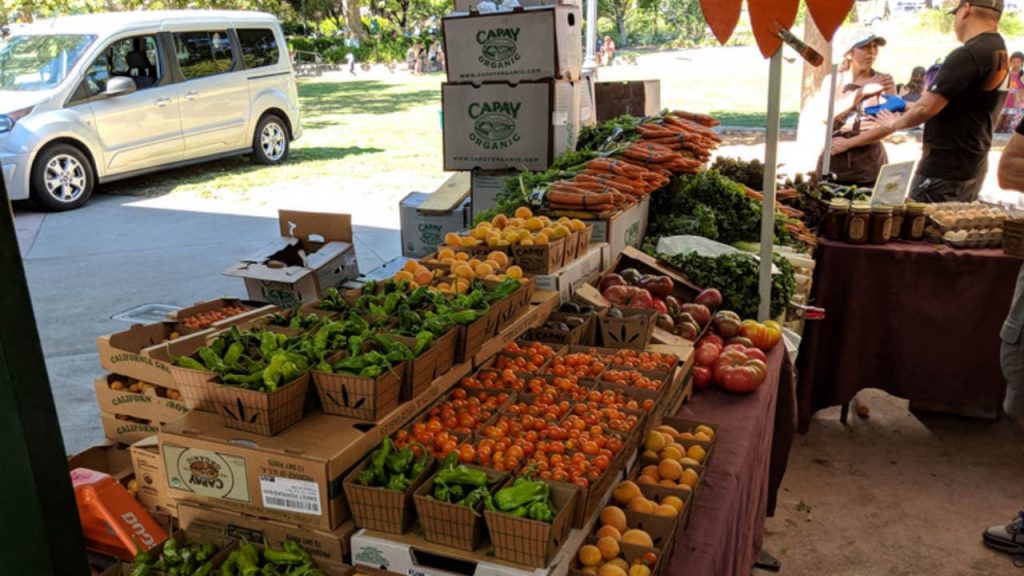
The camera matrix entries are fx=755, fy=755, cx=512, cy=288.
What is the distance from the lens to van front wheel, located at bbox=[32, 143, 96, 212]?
946cm

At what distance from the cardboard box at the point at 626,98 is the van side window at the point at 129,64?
6.92m

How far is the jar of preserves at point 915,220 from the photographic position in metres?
4.73

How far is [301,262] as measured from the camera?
521cm

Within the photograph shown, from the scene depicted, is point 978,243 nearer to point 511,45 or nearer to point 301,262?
point 511,45

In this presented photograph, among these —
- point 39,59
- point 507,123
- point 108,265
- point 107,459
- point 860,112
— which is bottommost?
point 108,265

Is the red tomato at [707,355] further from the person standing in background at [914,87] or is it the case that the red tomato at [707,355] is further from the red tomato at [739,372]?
the person standing in background at [914,87]

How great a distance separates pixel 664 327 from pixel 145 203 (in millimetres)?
9109

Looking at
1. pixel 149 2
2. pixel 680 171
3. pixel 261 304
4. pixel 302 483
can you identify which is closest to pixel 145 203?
pixel 261 304

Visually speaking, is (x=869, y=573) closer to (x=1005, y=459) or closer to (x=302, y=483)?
(x=1005, y=459)

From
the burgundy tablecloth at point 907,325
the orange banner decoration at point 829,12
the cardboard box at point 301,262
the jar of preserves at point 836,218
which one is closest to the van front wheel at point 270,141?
the cardboard box at point 301,262

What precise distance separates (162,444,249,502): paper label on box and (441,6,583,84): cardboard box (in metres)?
3.70

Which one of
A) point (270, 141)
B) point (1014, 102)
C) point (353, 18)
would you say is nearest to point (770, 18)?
point (270, 141)

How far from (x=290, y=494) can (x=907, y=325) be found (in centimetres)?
411

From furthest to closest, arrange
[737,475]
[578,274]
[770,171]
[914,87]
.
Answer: [914,87] → [578,274] → [770,171] → [737,475]
